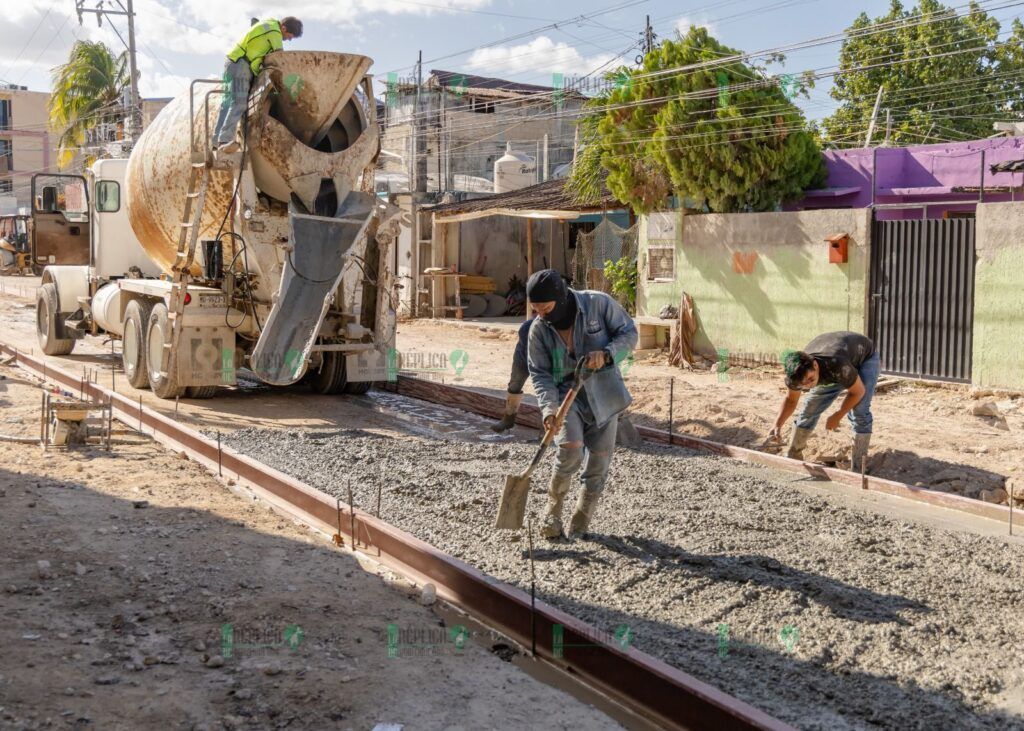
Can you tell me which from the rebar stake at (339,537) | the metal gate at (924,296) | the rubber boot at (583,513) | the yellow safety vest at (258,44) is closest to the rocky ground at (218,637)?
the rebar stake at (339,537)

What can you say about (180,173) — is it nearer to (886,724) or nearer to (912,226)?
(912,226)

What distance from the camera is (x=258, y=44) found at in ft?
34.4

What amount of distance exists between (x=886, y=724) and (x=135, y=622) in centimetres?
330

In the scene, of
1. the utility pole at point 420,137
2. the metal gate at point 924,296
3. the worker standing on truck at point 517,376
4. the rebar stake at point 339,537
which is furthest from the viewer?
the utility pole at point 420,137

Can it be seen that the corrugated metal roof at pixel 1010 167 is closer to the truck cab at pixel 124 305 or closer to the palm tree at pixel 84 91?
the truck cab at pixel 124 305

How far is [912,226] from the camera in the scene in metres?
13.2

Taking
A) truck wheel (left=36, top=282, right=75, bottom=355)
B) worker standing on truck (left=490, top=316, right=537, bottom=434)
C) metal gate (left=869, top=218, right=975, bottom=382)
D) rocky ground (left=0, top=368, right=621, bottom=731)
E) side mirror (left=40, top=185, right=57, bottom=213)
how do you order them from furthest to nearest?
truck wheel (left=36, top=282, right=75, bottom=355) → side mirror (left=40, top=185, right=57, bottom=213) → metal gate (left=869, top=218, right=975, bottom=382) → worker standing on truck (left=490, top=316, right=537, bottom=434) → rocky ground (left=0, top=368, right=621, bottom=731)

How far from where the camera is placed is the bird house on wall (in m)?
13.9

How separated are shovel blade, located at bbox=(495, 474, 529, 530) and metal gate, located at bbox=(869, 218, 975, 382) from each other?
8.37m

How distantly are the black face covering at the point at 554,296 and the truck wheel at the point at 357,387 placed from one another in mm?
7143

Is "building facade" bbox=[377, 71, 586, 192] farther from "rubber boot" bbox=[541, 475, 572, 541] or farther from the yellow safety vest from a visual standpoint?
"rubber boot" bbox=[541, 475, 572, 541]

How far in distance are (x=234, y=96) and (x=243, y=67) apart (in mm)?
297

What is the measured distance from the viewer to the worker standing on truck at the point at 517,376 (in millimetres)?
6859

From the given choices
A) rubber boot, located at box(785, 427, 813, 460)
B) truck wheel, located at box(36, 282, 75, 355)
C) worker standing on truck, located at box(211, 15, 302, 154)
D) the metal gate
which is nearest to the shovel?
rubber boot, located at box(785, 427, 813, 460)
